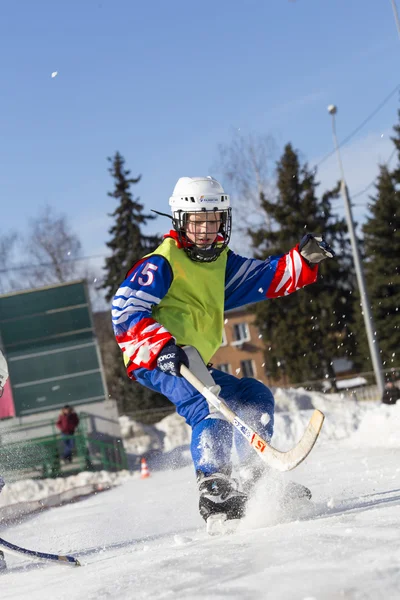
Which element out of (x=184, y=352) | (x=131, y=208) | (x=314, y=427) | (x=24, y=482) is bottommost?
(x=24, y=482)

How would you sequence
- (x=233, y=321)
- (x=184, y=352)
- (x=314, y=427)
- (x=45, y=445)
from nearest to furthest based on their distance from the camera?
(x=314, y=427) < (x=184, y=352) < (x=45, y=445) < (x=233, y=321)

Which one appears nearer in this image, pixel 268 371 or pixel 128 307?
pixel 128 307

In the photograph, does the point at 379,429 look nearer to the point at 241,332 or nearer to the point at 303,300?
the point at 303,300

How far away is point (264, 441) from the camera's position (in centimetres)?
356

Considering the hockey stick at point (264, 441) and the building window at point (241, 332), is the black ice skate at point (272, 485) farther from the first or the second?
the building window at point (241, 332)

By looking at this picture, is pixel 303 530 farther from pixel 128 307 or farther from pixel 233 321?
pixel 233 321

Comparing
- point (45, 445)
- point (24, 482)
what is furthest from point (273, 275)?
point (45, 445)

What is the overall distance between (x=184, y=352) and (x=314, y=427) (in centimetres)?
76

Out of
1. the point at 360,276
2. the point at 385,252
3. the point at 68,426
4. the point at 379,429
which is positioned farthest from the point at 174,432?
the point at 385,252

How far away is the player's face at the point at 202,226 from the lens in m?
4.02

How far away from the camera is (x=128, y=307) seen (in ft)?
12.6

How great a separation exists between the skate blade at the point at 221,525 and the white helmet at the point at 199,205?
1.25 meters

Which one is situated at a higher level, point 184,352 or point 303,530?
point 184,352

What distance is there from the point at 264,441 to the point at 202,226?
1108 millimetres
